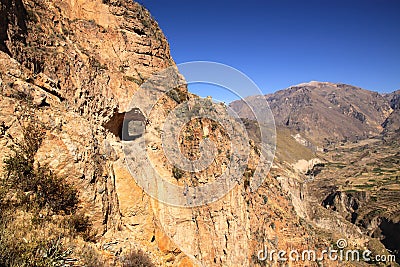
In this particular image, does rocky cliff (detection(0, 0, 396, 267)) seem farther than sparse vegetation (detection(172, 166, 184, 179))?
No

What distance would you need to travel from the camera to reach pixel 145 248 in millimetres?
9102

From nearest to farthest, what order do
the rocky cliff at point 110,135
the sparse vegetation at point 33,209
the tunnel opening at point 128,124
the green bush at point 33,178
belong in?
1. the sparse vegetation at point 33,209
2. the green bush at point 33,178
3. the rocky cliff at point 110,135
4. the tunnel opening at point 128,124

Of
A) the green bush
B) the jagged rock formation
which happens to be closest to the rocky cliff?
the jagged rock formation

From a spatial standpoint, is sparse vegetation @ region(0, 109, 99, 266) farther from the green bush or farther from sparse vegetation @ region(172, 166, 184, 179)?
sparse vegetation @ region(172, 166, 184, 179)

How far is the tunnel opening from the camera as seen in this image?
12609 millimetres

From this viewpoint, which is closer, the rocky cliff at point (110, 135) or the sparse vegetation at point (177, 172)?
the rocky cliff at point (110, 135)

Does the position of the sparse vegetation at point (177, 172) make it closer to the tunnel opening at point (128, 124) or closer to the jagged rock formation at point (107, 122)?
the jagged rock formation at point (107, 122)

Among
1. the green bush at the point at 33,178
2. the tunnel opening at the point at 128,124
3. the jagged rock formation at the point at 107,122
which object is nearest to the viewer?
the green bush at the point at 33,178

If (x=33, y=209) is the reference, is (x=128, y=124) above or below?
above

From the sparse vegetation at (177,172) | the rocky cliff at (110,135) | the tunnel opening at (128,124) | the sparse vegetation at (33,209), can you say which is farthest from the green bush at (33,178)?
the sparse vegetation at (177,172)

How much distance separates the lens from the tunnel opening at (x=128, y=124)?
41.4 ft

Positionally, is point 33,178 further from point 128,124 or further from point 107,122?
point 128,124

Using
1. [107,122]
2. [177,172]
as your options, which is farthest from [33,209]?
[177,172]

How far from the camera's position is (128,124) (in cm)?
1309
